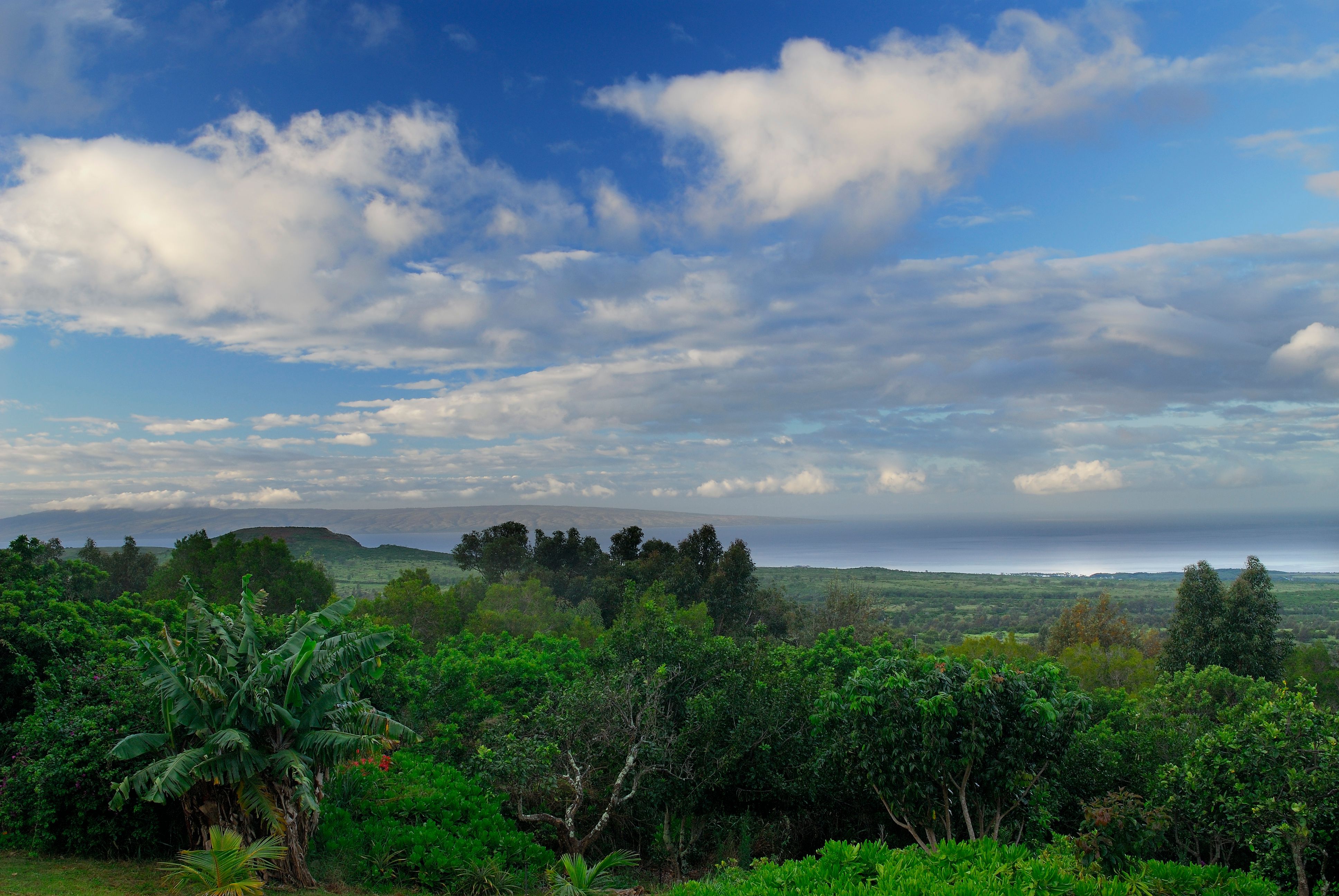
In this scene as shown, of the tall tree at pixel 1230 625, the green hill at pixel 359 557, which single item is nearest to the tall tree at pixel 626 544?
the green hill at pixel 359 557

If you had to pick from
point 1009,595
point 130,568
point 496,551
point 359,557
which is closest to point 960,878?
point 496,551

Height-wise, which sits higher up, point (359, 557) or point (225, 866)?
point (225, 866)

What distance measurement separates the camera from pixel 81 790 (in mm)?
13312

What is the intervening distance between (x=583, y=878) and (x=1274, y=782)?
10826 mm

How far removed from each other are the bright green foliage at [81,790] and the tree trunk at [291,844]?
267cm

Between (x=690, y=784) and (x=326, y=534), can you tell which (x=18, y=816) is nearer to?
(x=690, y=784)

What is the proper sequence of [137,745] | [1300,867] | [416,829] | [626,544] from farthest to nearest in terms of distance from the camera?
1. [626,544]
2. [416,829]
3. [137,745]
4. [1300,867]

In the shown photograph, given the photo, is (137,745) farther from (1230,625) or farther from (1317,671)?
(1317,671)

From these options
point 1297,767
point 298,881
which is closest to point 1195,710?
point 1297,767

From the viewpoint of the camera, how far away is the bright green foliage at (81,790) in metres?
13.2

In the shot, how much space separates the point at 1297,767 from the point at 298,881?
1582 centimetres

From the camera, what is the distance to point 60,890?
11562mm

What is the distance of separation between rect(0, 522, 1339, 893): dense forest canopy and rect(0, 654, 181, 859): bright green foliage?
53 millimetres

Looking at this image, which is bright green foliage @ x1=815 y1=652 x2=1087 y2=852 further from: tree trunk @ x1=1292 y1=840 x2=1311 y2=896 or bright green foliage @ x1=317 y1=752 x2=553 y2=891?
bright green foliage @ x1=317 y1=752 x2=553 y2=891
